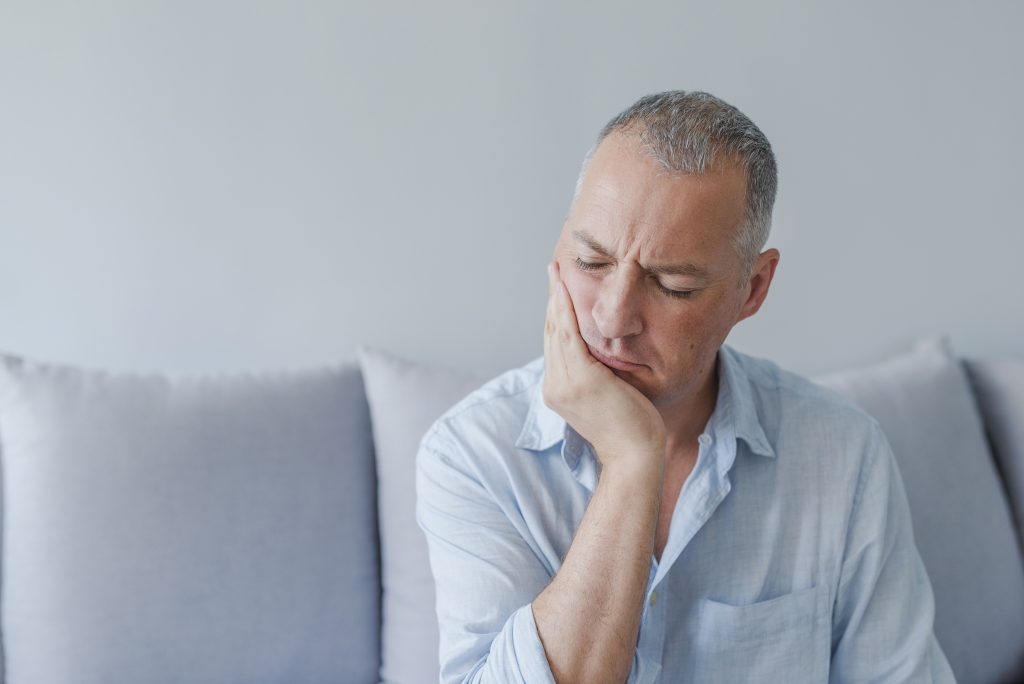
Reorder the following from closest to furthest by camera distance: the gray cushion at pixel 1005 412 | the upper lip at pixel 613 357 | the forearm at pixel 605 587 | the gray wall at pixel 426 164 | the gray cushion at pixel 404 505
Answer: the forearm at pixel 605 587 < the upper lip at pixel 613 357 < the gray cushion at pixel 404 505 < the gray wall at pixel 426 164 < the gray cushion at pixel 1005 412

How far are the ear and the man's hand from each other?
21 centimetres

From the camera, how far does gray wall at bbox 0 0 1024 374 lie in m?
1.71

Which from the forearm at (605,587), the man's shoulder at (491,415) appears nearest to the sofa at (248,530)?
the man's shoulder at (491,415)

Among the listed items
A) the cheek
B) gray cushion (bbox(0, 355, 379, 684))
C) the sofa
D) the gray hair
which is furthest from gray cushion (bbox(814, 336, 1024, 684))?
gray cushion (bbox(0, 355, 379, 684))

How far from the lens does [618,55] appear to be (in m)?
1.90

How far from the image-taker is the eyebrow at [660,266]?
1121 millimetres

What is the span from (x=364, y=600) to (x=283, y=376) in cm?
40

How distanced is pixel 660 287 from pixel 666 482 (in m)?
0.33

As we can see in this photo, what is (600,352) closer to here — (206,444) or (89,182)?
(206,444)

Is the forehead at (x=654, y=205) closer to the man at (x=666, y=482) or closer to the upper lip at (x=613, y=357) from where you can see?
the man at (x=666, y=482)

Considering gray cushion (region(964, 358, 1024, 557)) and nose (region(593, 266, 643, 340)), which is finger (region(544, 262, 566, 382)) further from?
gray cushion (region(964, 358, 1024, 557))

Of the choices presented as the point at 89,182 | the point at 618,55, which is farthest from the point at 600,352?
the point at 89,182

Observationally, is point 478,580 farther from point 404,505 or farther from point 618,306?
point 404,505

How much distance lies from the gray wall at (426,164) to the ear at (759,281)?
68 cm
